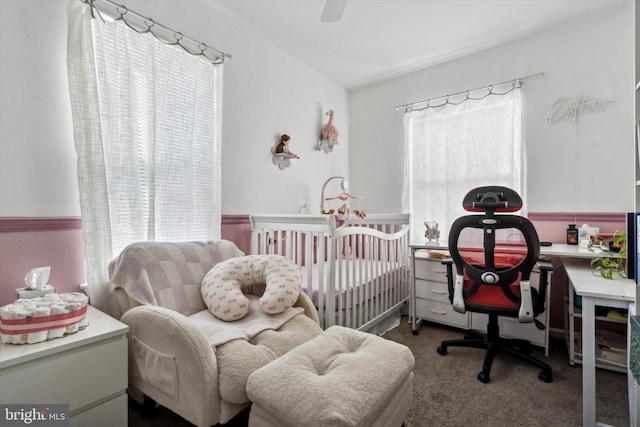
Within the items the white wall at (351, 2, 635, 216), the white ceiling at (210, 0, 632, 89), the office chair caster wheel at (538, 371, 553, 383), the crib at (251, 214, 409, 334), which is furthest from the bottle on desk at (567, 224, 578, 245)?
the white ceiling at (210, 0, 632, 89)

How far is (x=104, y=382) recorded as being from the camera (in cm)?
117

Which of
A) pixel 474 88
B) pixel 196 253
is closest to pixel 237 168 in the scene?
pixel 196 253

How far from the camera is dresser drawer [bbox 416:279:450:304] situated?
2475 mm

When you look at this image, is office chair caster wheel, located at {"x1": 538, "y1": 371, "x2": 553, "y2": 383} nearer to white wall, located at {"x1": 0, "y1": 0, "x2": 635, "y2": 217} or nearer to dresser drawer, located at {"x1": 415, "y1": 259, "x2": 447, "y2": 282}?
dresser drawer, located at {"x1": 415, "y1": 259, "x2": 447, "y2": 282}

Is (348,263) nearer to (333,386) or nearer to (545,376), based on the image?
(333,386)

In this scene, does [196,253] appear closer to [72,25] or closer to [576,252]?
[72,25]

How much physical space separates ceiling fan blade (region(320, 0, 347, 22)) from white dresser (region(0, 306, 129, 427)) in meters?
1.73

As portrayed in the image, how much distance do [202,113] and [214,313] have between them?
52.7 inches

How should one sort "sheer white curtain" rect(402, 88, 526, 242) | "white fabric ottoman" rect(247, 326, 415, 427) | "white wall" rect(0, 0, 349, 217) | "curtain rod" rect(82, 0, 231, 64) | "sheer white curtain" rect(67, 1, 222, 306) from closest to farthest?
"white fabric ottoman" rect(247, 326, 415, 427)
"white wall" rect(0, 0, 349, 217)
"sheer white curtain" rect(67, 1, 222, 306)
"curtain rod" rect(82, 0, 231, 64)
"sheer white curtain" rect(402, 88, 526, 242)

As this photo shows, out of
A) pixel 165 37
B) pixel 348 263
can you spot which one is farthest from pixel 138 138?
pixel 348 263

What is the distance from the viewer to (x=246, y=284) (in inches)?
70.7

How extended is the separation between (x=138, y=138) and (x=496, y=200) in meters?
2.07

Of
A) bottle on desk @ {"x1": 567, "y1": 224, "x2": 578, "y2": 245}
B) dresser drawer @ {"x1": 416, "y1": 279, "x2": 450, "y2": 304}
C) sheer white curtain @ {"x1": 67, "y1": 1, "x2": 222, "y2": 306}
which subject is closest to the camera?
sheer white curtain @ {"x1": 67, "y1": 1, "x2": 222, "y2": 306}

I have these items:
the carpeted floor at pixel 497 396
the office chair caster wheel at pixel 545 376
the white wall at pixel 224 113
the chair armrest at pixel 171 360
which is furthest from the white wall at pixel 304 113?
the office chair caster wheel at pixel 545 376
